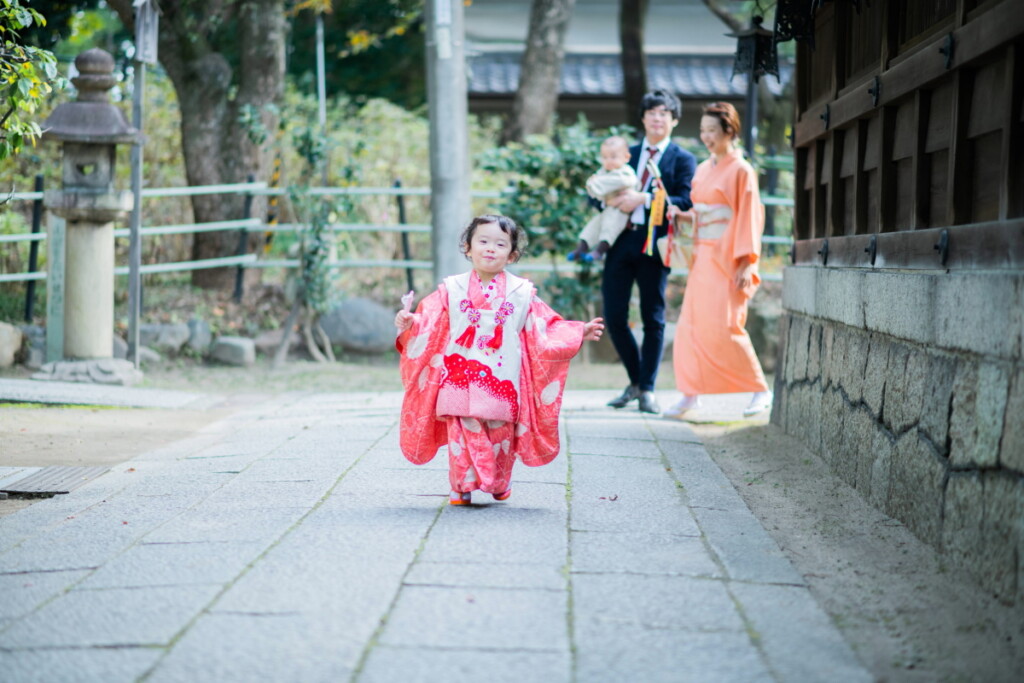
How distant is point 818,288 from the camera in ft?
19.0

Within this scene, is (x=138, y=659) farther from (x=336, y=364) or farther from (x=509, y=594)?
(x=336, y=364)

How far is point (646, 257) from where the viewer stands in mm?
6965

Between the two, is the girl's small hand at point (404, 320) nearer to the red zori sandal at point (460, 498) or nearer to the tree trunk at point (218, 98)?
the red zori sandal at point (460, 498)

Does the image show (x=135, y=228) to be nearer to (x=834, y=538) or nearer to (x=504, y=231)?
(x=504, y=231)

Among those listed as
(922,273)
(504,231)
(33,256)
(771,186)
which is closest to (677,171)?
(504,231)

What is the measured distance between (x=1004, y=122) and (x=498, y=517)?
2129mm

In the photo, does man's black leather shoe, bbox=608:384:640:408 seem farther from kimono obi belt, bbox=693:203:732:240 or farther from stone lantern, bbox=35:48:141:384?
stone lantern, bbox=35:48:141:384

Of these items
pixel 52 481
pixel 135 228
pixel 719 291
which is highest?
pixel 135 228

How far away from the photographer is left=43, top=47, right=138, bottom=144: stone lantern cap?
819 centimetres

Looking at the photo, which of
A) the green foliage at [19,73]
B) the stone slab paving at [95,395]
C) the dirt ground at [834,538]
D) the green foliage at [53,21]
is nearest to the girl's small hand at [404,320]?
the dirt ground at [834,538]

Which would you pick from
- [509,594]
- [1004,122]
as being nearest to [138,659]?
[509,594]

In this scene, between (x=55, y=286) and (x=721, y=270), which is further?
(x=55, y=286)

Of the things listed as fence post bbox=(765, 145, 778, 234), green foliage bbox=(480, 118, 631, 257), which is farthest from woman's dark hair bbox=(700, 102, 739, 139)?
fence post bbox=(765, 145, 778, 234)

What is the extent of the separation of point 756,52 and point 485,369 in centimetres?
Result: 355
